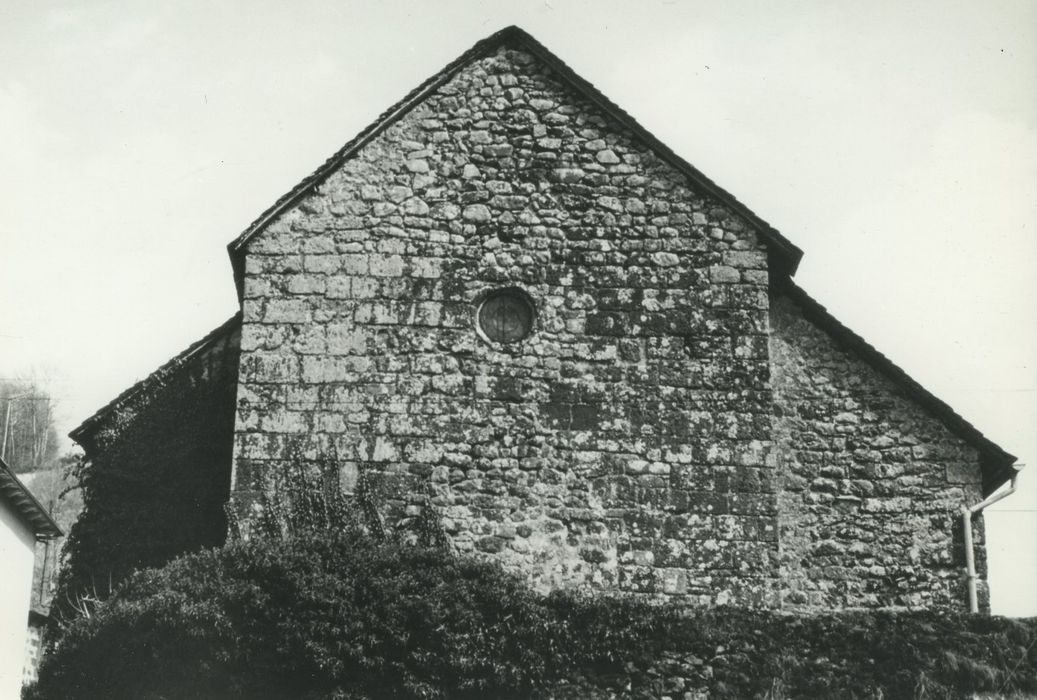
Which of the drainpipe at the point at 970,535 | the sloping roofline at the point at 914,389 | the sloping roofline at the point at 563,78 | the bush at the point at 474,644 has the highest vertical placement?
the sloping roofline at the point at 563,78

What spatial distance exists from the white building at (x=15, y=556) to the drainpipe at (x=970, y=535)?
14100 mm

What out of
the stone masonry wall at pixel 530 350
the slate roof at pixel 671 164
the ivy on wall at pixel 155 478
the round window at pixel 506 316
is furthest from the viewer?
the ivy on wall at pixel 155 478

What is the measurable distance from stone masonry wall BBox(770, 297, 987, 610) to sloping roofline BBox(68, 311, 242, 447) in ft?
Answer: 23.8

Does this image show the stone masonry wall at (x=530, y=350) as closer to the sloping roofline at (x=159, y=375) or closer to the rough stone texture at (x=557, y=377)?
the rough stone texture at (x=557, y=377)

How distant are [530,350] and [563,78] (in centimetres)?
351

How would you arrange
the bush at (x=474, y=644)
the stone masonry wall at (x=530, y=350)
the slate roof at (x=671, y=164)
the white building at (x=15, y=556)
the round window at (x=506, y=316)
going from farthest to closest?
the white building at (x=15, y=556) → the slate roof at (x=671, y=164) → the round window at (x=506, y=316) → the stone masonry wall at (x=530, y=350) → the bush at (x=474, y=644)

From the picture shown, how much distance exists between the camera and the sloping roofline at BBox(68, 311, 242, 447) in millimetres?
14359

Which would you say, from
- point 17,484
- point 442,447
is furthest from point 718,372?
point 17,484

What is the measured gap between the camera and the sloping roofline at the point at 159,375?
47.1 feet

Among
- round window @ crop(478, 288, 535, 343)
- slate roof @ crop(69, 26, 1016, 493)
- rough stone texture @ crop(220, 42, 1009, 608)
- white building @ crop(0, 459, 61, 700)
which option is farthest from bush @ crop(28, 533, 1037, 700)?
white building @ crop(0, 459, 61, 700)

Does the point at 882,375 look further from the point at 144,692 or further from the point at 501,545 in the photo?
the point at 144,692

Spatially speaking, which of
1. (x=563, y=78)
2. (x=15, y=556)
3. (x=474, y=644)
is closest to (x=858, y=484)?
(x=474, y=644)

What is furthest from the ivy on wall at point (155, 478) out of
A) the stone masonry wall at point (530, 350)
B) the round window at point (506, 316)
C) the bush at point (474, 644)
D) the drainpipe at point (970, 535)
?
the drainpipe at point (970, 535)

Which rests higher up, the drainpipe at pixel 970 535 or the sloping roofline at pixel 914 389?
the sloping roofline at pixel 914 389
